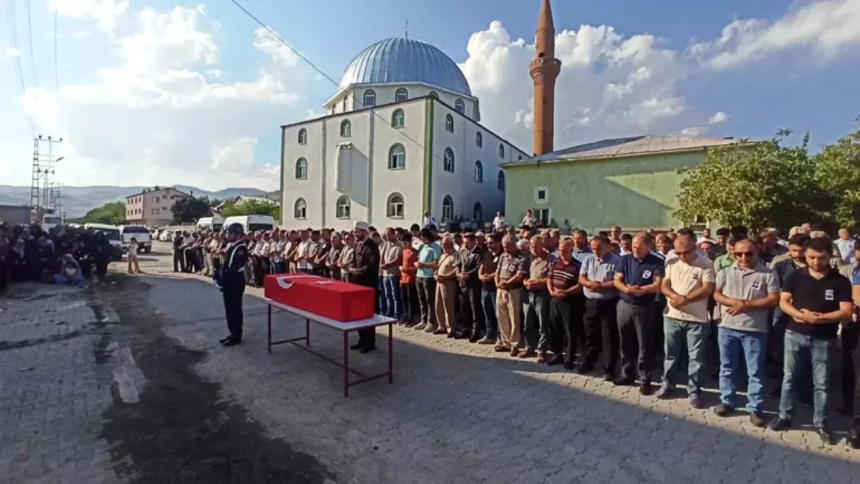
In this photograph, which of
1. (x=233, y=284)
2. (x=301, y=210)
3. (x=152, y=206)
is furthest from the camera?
(x=152, y=206)

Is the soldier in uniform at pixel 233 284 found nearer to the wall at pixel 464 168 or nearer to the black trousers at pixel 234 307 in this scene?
the black trousers at pixel 234 307

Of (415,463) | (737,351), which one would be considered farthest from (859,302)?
(415,463)

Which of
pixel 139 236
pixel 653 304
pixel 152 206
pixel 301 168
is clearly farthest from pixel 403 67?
pixel 152 206

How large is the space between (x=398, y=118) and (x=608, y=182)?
14184 mm

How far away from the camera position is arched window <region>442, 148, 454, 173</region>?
97.9 ft

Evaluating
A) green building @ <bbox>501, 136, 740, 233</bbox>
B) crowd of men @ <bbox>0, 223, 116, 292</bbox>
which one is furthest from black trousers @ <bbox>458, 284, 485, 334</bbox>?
green building @ <bbox>501, 136, 740, 233</bbox>

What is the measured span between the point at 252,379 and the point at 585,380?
4.16 metres

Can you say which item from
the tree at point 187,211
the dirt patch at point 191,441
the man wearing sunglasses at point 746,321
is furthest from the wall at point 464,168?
the tree at point 187,211

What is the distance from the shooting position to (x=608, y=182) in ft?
83.4

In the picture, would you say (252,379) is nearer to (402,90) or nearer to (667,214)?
(667,214)

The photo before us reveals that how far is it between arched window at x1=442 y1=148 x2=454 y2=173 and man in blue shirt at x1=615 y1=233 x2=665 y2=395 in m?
25.0

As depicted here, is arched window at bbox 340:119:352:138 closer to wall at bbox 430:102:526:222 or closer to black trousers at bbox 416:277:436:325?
wall at bbox 430:102:526:222

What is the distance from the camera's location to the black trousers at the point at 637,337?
5.09m

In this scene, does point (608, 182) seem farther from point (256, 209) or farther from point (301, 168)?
point (256, 209)
